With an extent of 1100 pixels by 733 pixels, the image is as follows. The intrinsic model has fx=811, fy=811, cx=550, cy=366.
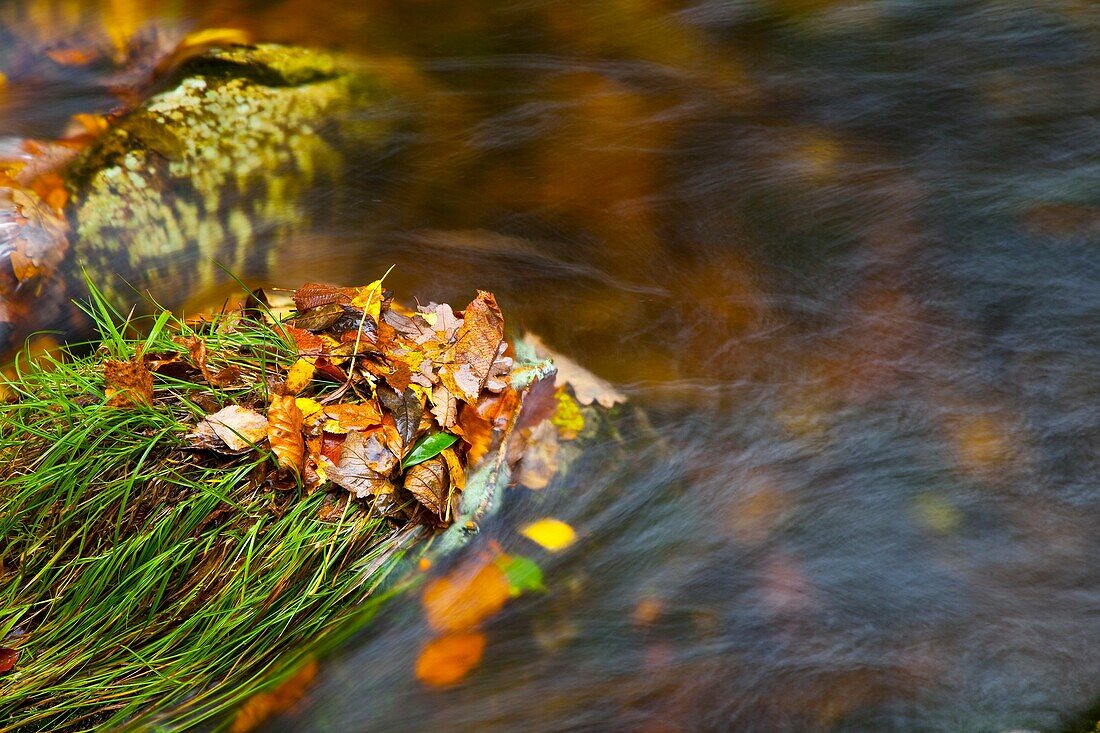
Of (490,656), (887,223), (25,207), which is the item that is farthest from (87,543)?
(887,223)

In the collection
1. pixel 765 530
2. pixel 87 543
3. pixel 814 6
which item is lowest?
pixel 765 530

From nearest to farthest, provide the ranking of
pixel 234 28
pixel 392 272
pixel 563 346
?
pixel 563 346, pixel 392 272, pixel 234 28

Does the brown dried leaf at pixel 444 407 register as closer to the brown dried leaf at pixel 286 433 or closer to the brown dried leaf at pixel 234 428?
the brown dried leaf at pixel 286 433

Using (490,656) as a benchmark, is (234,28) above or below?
above

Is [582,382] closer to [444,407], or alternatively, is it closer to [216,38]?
[444,407]

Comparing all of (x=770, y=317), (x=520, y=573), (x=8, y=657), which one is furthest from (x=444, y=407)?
(x=8, y=657)

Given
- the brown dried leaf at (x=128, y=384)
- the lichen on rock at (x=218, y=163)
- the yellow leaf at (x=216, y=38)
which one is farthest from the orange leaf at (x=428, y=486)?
the yellow leaf at (x=216, y=38)

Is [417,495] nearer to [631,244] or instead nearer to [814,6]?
[631,244]
